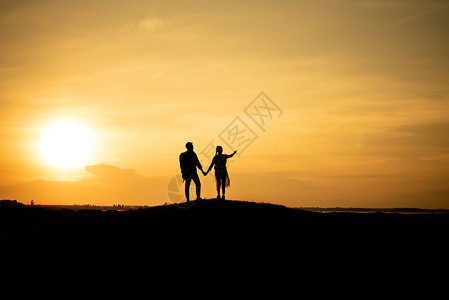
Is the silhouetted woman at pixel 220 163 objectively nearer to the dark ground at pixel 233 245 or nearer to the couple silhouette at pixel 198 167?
the couple silhouette at pixel 198 167

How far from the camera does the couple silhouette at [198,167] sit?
76.1 ft

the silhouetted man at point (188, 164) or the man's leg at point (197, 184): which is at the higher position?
the silhouetted man at point (188, 164)

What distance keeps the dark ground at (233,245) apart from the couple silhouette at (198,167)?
3.25 feet

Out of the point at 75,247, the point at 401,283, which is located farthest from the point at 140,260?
the point at 401,283

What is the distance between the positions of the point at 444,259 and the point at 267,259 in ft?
23.2

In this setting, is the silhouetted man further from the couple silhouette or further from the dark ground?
the dark ground

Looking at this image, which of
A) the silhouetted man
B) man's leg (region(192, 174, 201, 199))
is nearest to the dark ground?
man's leg (region(192, 174, 201, 199))

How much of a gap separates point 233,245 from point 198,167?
260 inches

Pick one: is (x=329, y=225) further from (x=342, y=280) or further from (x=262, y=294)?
(x=262, y=294)

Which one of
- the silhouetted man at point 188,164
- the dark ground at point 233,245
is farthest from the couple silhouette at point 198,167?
the dark ground at point 233,245

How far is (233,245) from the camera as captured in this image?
18.0m

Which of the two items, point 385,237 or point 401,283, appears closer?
point 401,283

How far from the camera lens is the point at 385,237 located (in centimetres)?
2080

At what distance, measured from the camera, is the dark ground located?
51.7ft
